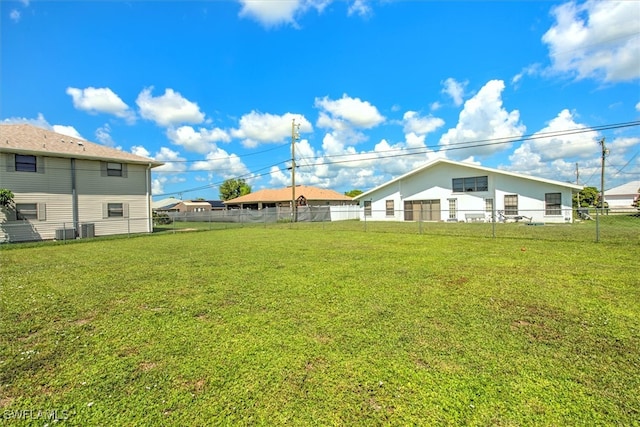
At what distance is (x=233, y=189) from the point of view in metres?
64.7

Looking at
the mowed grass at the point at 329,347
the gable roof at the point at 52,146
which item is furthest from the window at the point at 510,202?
the gable roof at the point at 52,146

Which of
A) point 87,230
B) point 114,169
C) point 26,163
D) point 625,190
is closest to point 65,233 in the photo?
point 87,230

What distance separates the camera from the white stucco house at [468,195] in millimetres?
22156

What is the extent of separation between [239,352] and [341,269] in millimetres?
4077

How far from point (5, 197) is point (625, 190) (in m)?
83.9

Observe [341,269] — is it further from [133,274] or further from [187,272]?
[133,274]

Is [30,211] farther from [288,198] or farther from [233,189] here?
[233,189]

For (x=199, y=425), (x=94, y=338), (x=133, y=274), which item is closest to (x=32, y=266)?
(x=133, y=274)

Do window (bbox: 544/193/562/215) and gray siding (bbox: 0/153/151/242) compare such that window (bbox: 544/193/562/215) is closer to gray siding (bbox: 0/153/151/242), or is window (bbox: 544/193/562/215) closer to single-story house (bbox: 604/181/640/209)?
gray siding (bbox: 0/153/151/242)

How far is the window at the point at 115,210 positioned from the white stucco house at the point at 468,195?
49.9 ft

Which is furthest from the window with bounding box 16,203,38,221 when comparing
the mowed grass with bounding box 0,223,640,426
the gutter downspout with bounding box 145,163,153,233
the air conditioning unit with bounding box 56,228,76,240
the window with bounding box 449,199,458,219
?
the window with bounding box 449,199,458,219

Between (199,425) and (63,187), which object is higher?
(63,187)

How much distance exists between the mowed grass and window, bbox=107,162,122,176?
516 inches

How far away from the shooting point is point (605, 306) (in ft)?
13.9
